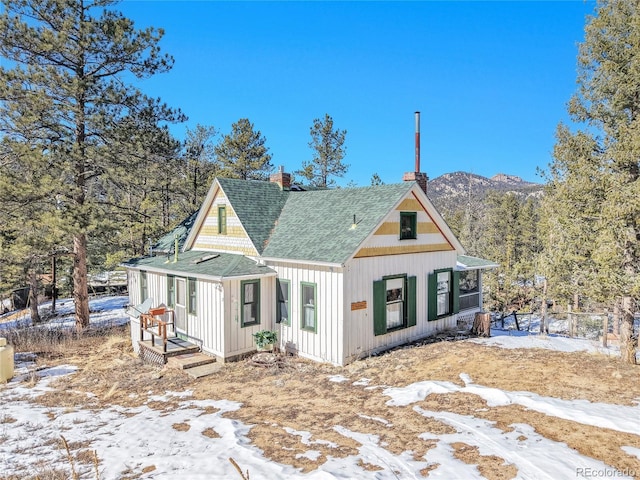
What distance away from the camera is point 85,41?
54.1ft

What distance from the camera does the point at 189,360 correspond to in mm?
12969

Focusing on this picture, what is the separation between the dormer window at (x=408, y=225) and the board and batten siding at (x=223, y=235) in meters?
5.25

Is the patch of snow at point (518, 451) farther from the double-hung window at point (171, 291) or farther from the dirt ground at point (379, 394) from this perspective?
the double-hung window at point (171, 291)

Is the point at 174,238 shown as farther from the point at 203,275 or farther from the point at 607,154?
the point at 607,154

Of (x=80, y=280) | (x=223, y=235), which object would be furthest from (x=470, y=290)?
(x=80, y=280)

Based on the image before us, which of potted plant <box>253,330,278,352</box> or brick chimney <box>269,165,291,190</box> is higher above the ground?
brick chimney <box>269,165,291,190</box>

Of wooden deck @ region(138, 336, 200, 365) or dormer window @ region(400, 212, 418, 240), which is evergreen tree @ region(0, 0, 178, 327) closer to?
wooden deck @ region(138, 336, 200, 365)

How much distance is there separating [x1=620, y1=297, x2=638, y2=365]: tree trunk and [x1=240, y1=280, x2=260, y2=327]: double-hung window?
10686 millimetres

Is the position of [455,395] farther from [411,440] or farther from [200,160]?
[200,160]

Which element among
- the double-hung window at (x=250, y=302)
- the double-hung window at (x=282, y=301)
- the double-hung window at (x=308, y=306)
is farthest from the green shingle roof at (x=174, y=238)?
the double-hung window at (x=308, y=306)

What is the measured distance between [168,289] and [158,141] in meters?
Answer: 7.45

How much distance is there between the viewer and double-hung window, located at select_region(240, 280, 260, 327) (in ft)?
43.8

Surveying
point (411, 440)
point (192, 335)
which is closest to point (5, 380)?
point (192, 335)

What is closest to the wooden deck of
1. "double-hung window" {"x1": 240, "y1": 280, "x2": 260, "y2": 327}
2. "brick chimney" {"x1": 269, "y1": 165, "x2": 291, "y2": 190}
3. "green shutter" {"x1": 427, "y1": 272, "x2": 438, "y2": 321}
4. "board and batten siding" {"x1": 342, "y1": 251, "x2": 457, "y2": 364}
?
"double-hung window" {"x1": 240, "y1": 280, "x2": 260, "y2": 327}
